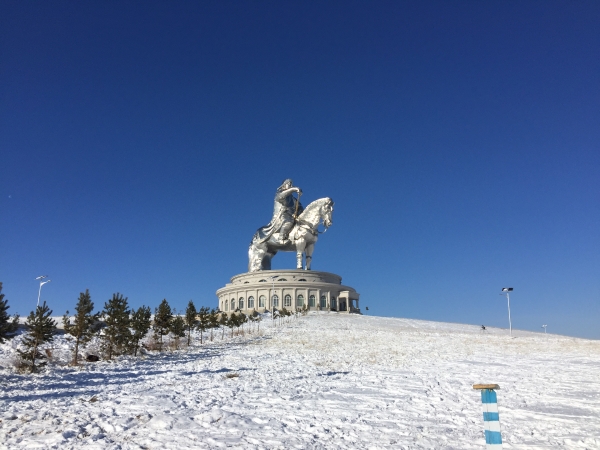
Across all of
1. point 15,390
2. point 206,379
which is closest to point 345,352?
point 206,379

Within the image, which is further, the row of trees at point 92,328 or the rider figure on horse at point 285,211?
the rider figure on horse at point 285,211

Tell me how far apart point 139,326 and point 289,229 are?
40447 millimetres

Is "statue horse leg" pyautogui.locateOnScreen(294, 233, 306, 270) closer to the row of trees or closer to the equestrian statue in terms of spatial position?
the equestrian statue

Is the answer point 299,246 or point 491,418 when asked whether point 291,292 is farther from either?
point 491,418

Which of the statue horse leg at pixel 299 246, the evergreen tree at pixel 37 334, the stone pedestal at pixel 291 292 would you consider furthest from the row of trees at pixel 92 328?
the statue horse leg at pixel 299 246

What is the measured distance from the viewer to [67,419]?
7.61 meters

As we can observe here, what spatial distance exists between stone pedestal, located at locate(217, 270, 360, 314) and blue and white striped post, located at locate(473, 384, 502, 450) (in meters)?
50.6

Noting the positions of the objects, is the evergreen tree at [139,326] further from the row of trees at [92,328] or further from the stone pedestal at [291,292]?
the stone pedestal at [291,292]

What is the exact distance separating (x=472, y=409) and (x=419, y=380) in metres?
3.50

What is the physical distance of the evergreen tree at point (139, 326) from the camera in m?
18.8

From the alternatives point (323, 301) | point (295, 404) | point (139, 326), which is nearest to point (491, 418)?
point (295, 404)

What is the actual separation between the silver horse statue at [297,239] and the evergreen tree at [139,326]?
36757 millimetres

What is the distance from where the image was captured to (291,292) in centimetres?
5688

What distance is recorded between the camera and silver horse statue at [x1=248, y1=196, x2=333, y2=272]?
5888 centimetres
